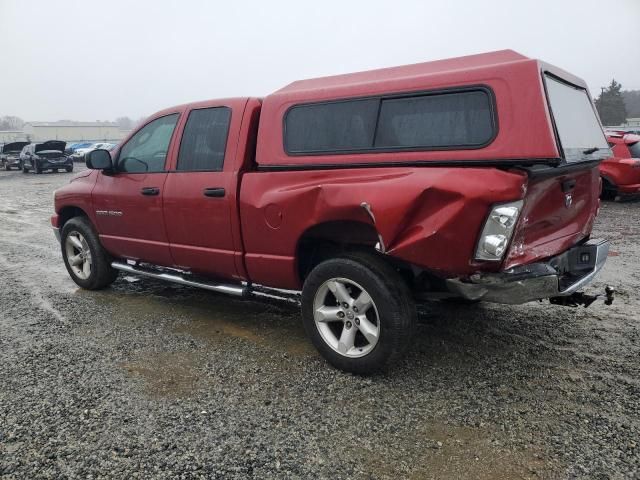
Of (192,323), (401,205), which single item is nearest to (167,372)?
(192,323)

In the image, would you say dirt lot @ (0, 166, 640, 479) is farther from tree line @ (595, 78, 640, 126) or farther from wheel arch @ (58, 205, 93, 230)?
tree line @ (595, 78, 640, 126)

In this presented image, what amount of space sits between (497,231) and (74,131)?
9995cm

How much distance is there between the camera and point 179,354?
12.5ft

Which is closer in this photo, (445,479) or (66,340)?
(445,479)

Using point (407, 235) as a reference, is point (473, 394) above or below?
below

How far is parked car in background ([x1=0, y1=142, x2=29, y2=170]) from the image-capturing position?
2967 cm

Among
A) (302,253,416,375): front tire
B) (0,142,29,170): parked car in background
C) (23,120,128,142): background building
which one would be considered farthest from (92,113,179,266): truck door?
(23,120,128,142): background building

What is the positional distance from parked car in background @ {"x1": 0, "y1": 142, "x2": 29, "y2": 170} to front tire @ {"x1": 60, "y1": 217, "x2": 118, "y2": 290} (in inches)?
1113

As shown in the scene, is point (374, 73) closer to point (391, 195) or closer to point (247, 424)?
point (391, 195)

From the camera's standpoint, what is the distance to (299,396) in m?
3.15

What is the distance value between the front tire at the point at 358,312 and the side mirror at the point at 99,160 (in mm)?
2585

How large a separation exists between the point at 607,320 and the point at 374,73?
2.87m

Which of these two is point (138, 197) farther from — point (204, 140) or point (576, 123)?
point (576, 123)

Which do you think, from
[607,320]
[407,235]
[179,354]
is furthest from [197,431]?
[607,320]
